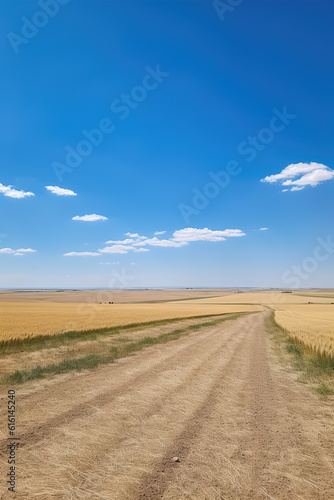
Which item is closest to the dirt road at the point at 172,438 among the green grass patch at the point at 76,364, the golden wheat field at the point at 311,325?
the green grass patch at the point at 76,364

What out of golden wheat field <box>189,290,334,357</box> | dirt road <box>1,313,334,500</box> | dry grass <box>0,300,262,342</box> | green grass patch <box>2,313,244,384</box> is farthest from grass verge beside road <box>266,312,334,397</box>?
dry grass <box>0,300,262,342</box>

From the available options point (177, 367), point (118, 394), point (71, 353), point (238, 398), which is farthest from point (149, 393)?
point (71, 353)

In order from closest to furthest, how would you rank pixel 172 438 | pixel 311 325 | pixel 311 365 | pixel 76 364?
pixel 172 438 < pixel 76 364 < pixel 311 365 < pixel 311 325

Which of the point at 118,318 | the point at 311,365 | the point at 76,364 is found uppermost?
the point at 76,364

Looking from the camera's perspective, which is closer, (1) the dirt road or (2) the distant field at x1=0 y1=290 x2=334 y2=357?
(1) the dirt road

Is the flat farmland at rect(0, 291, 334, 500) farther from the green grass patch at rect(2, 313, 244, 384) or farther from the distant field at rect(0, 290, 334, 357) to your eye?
the distant field at rect(0, 290, 334, 357)

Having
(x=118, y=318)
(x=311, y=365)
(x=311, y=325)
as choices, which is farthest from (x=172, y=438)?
(x=118, y=318)

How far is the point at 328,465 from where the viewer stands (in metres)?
5.27

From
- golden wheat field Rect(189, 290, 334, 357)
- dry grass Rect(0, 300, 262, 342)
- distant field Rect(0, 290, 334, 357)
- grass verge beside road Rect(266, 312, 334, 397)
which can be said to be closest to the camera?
grass verge beside road Rect(266, 312, 334, 397)

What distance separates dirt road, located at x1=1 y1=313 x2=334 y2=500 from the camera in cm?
449

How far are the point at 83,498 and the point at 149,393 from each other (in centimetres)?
497

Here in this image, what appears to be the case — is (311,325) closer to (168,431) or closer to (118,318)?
(118,318)

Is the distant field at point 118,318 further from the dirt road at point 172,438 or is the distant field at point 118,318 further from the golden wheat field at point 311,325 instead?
the dirt road at point 172,438

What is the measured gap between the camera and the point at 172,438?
Answer: 6039 mm
